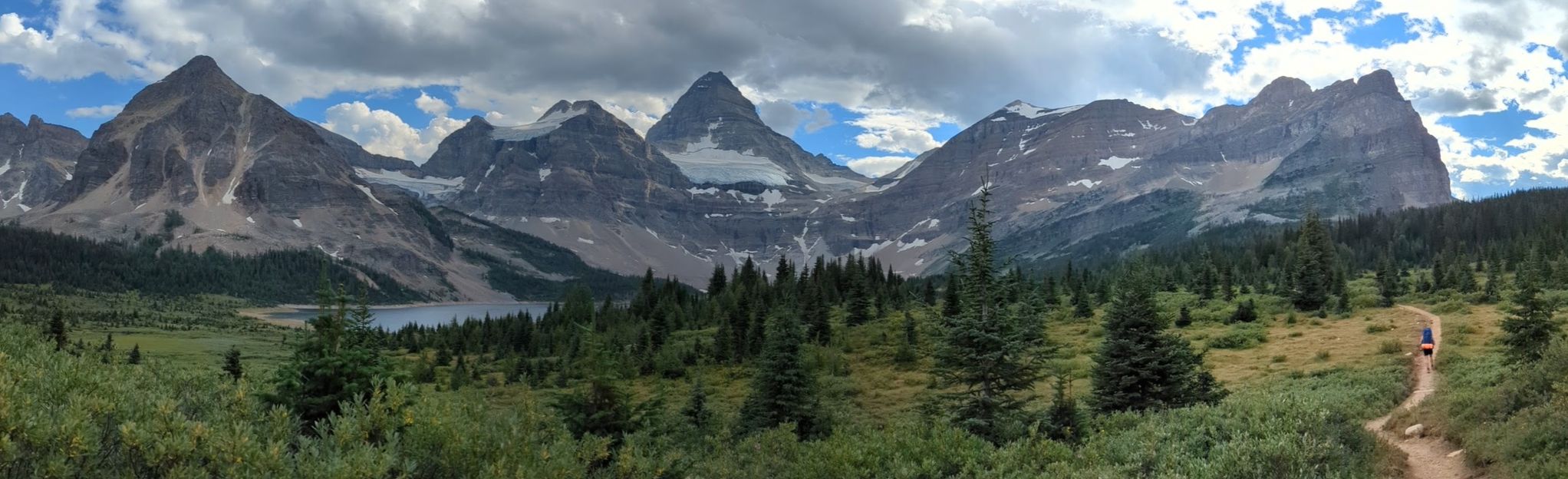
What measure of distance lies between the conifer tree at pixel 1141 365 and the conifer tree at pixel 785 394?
31.8 feet

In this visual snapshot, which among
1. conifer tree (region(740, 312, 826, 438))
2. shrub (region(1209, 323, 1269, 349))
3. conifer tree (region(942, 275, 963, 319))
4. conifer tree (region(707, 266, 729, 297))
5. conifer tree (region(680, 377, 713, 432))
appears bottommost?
conifer tree (region(680, 377, 713, 432))

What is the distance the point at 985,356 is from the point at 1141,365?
4885 millimetres

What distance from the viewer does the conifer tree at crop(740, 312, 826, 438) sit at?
2858 centimetres

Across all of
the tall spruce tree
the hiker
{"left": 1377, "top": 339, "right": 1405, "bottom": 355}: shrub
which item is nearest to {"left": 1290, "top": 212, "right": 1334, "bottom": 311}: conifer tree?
{"left": 1377, "top": 339, "right": 1405, "bottom": 355}: shrub

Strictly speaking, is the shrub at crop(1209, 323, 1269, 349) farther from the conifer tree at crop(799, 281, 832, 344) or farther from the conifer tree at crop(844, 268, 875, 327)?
the conifer tree at crop(844, 268, 875, 327)

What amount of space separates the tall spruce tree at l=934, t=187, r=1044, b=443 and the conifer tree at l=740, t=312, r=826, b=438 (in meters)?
5.90

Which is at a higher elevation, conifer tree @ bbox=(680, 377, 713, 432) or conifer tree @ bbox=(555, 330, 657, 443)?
conifer tree @ bbox=(555, 330, 657, 443)

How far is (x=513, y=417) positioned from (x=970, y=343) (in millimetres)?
15984

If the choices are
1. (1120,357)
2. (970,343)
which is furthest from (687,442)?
(1120,357)

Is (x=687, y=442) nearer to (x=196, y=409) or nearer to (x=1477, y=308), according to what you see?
(x=196, y=409)

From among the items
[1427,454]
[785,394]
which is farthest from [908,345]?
[1427,454]

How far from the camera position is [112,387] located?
8914 mm

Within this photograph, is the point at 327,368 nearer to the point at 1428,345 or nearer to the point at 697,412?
the point at 697,412

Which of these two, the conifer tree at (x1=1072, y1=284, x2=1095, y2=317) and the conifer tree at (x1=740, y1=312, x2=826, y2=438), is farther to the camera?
the conifer tree at (x1=1072, y1=284, x2=1095, y2=317)
